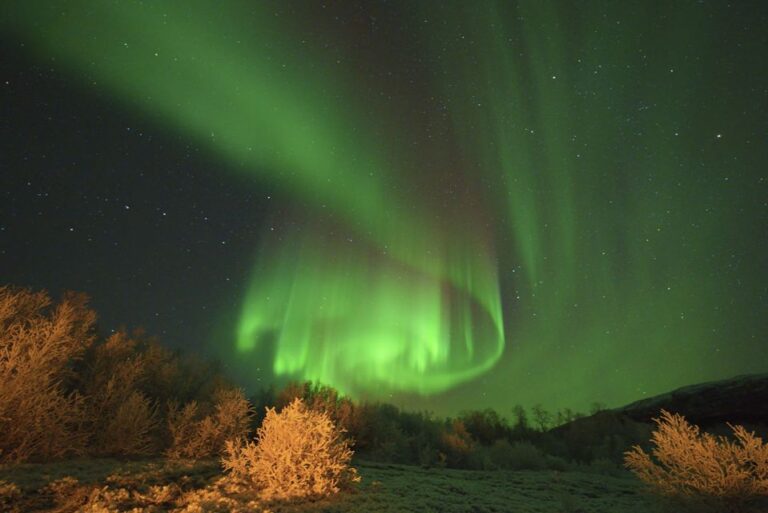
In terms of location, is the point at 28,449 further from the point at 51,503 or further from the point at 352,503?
the point at 352,503

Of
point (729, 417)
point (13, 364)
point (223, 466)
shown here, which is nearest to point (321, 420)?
point (223, 466)

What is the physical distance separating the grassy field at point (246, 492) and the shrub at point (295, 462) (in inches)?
11.0

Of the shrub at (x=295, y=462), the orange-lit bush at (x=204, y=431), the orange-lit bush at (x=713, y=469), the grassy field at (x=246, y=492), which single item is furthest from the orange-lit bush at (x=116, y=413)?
the orange-lit bush at (x=713, y=469)

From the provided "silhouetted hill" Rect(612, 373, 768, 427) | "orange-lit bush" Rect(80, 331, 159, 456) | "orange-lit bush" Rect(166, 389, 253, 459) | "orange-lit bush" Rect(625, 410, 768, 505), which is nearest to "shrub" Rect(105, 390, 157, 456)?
"orange-lit bush" Rect(80, 331, 159, 456)

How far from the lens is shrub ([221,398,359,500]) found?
593cm

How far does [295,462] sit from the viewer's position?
6.19m

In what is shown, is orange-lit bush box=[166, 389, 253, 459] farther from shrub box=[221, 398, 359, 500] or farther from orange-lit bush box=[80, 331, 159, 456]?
shrub box=[221, 398, 359, 500]

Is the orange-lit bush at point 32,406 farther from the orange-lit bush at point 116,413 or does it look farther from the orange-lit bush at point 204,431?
the orange-lit bush at point 204,431

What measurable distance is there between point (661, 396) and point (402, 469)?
19.9 metres

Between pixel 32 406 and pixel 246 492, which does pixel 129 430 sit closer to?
pixel 32 406

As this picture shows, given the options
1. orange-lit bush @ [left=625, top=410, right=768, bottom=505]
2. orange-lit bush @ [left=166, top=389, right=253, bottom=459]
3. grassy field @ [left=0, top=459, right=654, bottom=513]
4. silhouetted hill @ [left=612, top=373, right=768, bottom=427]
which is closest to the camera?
grassy field @ [left=0, top=459, right=654, bottom=513]

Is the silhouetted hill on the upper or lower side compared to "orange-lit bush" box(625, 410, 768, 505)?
upper

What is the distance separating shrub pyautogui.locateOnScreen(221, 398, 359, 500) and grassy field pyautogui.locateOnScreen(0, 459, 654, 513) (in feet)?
0.92

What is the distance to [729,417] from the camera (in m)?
19.2
